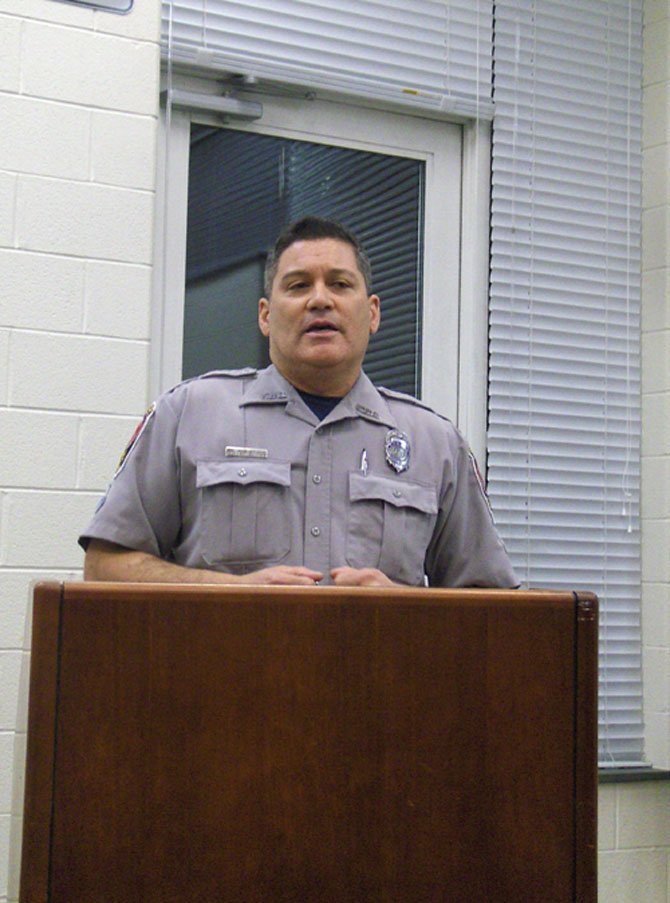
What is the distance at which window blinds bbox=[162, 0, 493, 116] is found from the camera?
271 centimetres

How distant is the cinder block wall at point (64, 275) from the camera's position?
2.36m

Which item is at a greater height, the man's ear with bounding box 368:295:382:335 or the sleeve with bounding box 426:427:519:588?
the man's ear with bounding box 368:295:382:335

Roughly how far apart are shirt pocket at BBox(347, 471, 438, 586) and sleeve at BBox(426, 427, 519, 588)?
0.18 feet

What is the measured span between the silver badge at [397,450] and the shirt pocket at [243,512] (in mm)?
191

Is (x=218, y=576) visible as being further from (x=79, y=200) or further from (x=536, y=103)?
(x=536, y=103)

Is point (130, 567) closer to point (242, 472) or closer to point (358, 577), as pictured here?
point (242, 472)

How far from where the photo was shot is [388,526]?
196 cm

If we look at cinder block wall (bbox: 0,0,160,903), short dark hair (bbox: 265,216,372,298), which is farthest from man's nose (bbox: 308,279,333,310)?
cinder block wall (bbox: 0,0,160,903)

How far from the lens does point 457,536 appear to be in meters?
2.04

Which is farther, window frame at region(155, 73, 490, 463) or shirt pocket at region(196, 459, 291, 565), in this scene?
window frame at region(155, 73, 490, 463)

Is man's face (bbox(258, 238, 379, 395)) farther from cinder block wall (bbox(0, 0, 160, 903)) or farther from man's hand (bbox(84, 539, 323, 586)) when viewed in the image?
cinder block wall (bbox(0, 0, 160, 903))

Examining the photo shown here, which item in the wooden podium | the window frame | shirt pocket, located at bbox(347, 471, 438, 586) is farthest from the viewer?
the window frame

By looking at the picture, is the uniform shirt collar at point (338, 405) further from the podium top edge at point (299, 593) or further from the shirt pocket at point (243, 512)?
the podium top edge at point (299, 593)

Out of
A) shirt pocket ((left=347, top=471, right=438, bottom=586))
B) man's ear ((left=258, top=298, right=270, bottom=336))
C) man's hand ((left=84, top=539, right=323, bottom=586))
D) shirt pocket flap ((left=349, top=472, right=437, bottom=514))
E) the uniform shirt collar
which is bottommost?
man's hand ((left=84, top=539, right=323, bottom=586))
